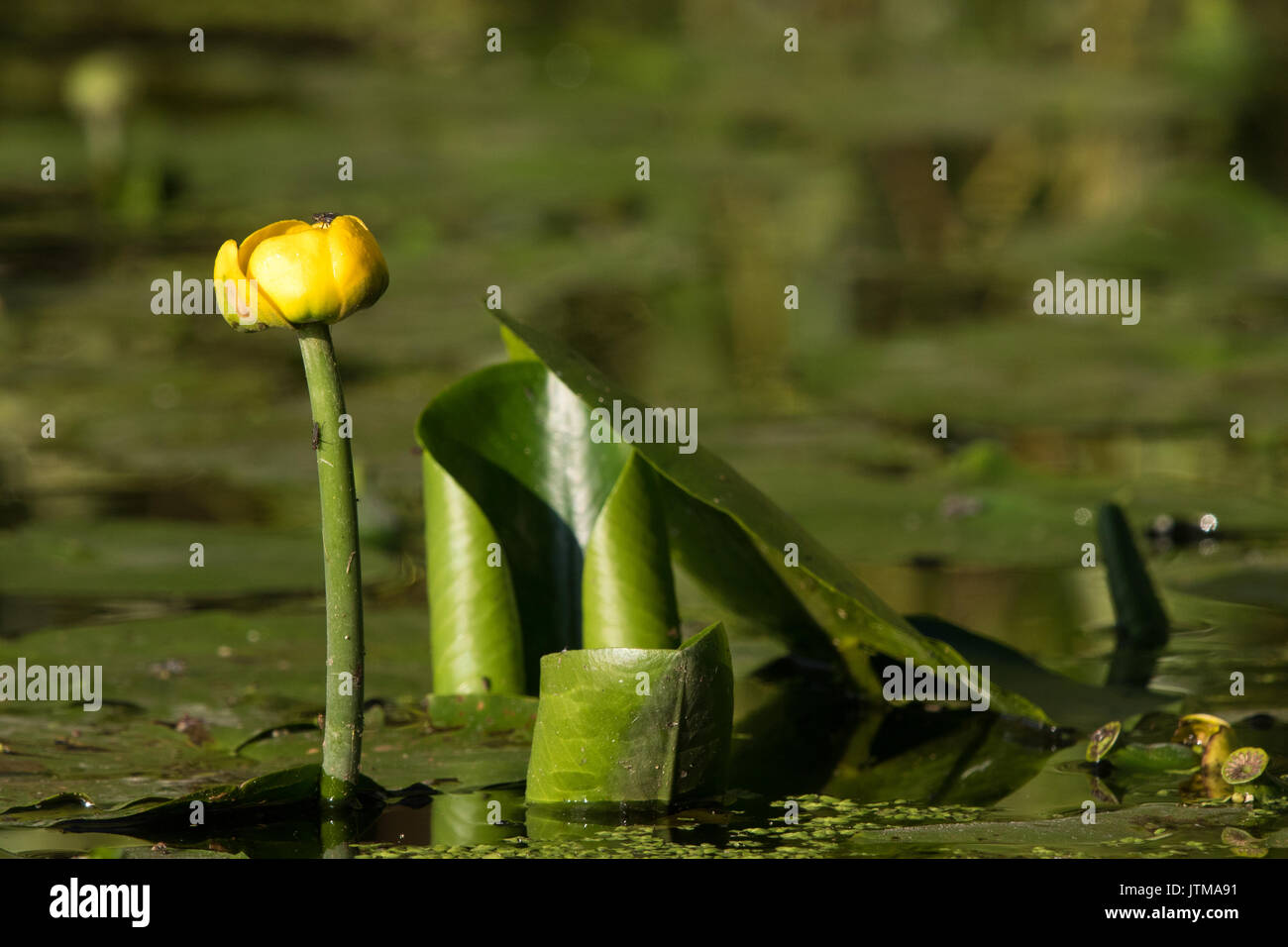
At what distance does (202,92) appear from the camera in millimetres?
10648

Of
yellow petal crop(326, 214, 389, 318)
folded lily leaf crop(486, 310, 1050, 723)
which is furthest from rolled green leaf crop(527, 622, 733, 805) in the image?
yellow petal crop(326, 214, 389, 318)

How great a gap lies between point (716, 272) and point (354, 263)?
4.86 metres

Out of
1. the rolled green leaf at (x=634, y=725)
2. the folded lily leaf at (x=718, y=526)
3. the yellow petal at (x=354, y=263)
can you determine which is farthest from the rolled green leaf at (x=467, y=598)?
the yellow petal at (x=354, y=263)

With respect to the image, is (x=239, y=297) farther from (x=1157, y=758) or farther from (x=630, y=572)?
(x=1157, y=758)

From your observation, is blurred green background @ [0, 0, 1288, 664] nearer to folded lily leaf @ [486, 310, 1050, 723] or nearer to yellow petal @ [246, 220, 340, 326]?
folded lily leaf @ [486, 310, 1050, 723]

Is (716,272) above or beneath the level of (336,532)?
above

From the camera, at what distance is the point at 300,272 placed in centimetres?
131

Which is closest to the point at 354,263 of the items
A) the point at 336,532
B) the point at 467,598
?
the point at 336,532

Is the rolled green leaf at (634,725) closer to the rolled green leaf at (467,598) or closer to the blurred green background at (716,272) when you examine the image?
the rolled green leaf at (467,598)

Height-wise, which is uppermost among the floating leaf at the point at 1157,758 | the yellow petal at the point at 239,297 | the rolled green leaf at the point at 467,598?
the yellow petal at the point at 239,297

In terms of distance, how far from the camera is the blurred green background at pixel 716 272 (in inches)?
114

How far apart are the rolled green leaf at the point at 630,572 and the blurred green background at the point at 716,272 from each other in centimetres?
72
